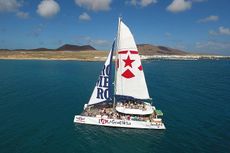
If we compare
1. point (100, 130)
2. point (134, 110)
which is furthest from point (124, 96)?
point (100, 130)

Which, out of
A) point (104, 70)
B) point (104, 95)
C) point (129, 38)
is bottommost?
point (104, 95)

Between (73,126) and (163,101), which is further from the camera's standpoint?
(163,101)

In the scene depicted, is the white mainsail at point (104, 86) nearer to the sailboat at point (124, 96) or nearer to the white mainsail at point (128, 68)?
the sailboat at point (124, 96)

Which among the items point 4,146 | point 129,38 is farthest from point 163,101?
point 4,146

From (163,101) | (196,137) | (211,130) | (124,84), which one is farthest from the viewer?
Result: (163,101)

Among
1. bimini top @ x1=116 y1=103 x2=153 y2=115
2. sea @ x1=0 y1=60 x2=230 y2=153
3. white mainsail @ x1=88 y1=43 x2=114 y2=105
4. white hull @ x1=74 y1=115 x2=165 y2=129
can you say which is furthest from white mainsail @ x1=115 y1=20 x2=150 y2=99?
sea @ x1=0 y1=60 x2=230 y2=153

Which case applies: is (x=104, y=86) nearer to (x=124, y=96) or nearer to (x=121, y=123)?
(x=124, y=96)

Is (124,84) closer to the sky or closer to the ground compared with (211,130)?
closer to the sky

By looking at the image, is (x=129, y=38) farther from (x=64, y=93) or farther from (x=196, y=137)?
(x=64, y=93)

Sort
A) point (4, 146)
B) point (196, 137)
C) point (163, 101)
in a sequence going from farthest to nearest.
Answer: point (163, 101) → point (196, 137) → point (4, 146)
